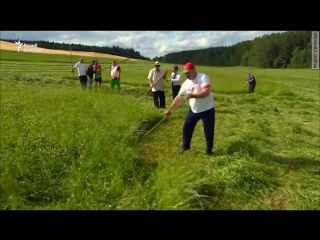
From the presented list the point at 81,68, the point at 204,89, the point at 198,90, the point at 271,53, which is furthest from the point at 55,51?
the point at 271,53

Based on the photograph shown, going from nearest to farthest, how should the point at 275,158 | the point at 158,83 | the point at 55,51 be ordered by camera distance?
the point at 275,158 → the point at 158,83 → the point at 55,51

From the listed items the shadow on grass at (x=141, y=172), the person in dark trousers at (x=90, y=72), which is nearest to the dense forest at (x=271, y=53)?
the person in dark trousers at (x=90, y=72)

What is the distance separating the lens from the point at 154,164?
3.80 m

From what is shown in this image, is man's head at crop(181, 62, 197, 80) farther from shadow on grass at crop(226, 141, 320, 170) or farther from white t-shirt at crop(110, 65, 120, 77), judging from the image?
white t-shirt at crop(110, 65, 120, 77)

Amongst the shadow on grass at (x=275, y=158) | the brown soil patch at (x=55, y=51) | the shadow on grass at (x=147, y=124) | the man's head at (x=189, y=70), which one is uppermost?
the brown soil patch at (x=55, y=51)

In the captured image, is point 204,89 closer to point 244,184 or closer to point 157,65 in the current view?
point 244,184

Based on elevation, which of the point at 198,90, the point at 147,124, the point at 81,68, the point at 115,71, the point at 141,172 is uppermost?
the point at 81,68

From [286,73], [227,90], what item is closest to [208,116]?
[227,90]

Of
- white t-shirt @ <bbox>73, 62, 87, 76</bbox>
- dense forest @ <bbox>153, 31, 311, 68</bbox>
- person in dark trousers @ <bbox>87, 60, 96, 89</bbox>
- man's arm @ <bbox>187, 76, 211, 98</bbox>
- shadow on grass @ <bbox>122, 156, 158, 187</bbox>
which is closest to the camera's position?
shadow on grass @ <bbox>122, 156, 158, 187</bbox>

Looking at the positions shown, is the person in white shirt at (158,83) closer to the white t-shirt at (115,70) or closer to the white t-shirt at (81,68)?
the white t-shirt at (115,70)

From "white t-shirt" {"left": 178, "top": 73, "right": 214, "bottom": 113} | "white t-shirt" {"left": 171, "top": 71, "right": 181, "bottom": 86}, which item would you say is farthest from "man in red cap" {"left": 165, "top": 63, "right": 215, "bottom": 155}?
"white t-shirt" {"left": 171, "top": 71, "right": 181, "bottom": 86}

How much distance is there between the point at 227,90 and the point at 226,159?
12.5 meters

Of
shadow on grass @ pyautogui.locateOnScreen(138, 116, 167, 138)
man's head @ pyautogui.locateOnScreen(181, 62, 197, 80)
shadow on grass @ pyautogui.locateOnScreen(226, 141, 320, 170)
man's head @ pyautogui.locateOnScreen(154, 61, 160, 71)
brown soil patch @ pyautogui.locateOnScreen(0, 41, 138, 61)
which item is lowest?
shadow on grass @ pyautogui.locateOnScreen(226, 141, 320, 170)

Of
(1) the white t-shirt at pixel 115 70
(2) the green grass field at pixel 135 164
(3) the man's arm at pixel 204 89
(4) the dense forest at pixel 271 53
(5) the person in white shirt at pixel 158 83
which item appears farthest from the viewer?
(4) the dense forest at pixel 271 53
